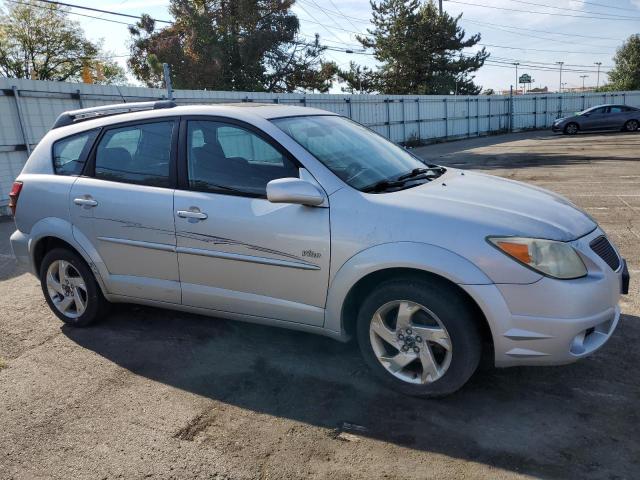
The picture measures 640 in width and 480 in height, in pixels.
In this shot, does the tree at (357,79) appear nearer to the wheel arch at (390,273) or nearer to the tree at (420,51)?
the tree at (420,51)

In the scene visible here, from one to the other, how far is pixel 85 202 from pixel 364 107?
1932 centimetres

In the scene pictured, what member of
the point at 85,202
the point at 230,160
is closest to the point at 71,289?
the point at 85,202

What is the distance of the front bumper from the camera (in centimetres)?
278

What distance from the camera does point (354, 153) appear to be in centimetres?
371

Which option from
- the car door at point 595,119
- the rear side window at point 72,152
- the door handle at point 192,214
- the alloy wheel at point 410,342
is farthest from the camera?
the car door at point 595,119

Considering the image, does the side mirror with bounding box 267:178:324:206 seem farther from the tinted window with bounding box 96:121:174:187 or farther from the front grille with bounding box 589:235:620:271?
the front grille with bounding box 589:235:620:271

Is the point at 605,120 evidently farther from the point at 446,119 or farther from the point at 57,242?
the point at 57,242

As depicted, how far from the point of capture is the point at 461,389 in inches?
128

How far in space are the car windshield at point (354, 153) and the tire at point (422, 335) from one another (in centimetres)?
71

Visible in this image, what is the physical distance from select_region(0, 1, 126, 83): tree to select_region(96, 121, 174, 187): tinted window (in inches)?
1704

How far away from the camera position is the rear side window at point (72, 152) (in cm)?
426

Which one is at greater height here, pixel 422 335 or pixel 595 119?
pixel 595 119

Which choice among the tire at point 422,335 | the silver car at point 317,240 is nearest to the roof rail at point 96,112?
the silver car at point 317,240

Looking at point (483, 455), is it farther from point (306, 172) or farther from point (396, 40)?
point (396, 40)
